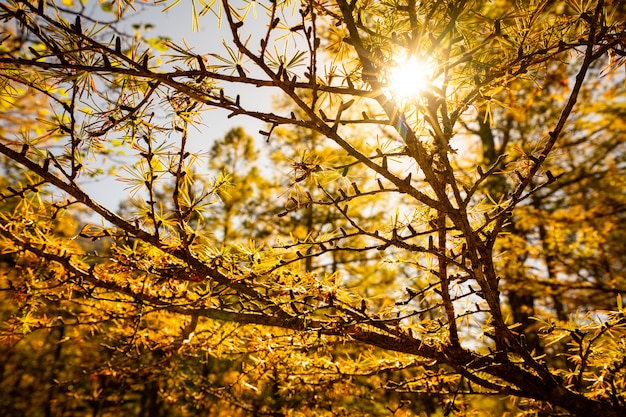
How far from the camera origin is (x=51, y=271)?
1.44m

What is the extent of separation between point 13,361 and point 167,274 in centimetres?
1094

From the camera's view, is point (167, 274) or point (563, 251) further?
point (563, 251)

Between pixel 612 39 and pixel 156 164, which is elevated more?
pixel 612 39

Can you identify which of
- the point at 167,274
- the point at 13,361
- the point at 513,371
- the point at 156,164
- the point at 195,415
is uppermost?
the point at 156,164

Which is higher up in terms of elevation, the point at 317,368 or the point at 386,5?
the point at 386,5

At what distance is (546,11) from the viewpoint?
1056 millimetres

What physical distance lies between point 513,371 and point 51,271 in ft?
6.33

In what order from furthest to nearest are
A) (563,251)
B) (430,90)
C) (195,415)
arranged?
(195,415) → (563,251) → (430,90)

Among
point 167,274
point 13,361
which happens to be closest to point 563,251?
point 167,274

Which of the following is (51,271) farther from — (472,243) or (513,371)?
(513,371)

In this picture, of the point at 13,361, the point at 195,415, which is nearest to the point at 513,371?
the point at 195,415

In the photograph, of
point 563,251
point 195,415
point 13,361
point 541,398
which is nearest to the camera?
point 541,398

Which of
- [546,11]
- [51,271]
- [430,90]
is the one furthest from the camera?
[51,271]

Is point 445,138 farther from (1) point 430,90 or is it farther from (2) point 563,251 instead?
(2) point 563,251
